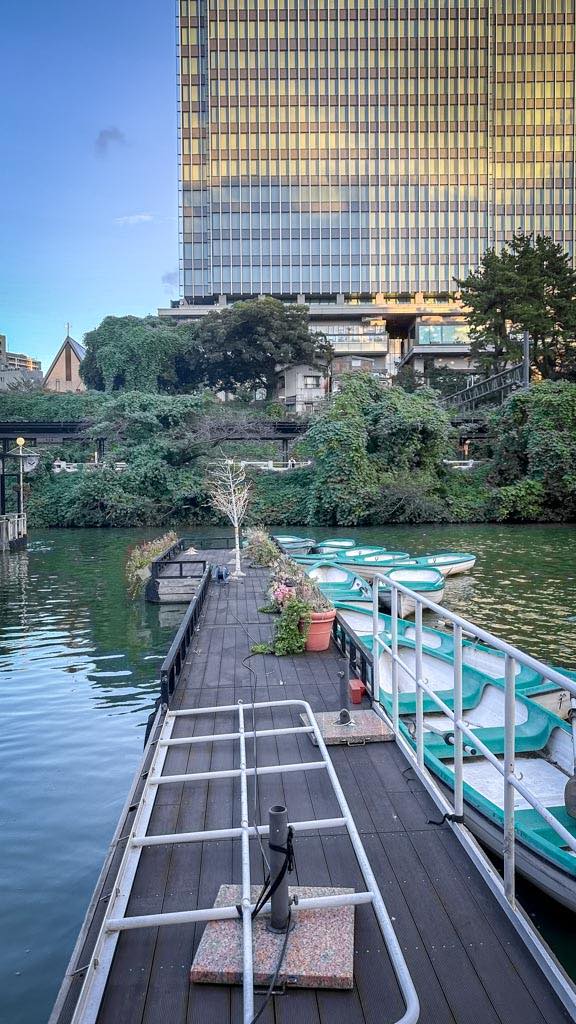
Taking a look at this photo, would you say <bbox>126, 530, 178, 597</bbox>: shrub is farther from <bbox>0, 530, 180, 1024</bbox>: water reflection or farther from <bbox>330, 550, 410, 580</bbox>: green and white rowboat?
<bbox>330, 550, 410, 580</bbox>: green and white rowboat

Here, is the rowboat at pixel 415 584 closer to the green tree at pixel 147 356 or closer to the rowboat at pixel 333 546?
the rowboat at pixel 333 546

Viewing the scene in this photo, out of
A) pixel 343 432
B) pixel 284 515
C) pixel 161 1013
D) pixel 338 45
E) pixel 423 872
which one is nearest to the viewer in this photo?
pixel 161 1013

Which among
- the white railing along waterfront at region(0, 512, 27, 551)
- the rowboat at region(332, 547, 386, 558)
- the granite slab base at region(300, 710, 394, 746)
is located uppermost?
the white railing along waterfront at region(0, 512, 27, 551)

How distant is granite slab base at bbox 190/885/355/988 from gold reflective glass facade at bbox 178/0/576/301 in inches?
3703

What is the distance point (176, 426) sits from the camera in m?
51.0

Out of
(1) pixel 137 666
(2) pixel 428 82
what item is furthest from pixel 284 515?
(2) pixel 428 82

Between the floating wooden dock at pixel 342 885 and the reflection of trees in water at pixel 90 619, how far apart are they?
19.1 feet

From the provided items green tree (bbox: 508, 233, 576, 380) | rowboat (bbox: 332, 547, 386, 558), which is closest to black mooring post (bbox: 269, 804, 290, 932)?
rowboat (bbox: 332, 547, 386, 558)

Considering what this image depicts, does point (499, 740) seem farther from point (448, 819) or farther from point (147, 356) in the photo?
point (147, 356)

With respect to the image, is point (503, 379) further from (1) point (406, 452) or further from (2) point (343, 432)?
(2) point (343, 432)

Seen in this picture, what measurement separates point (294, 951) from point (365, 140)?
343 feet

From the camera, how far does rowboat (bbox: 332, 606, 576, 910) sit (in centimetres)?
530

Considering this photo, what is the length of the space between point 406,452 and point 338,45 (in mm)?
75627

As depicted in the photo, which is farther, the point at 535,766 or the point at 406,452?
the point at 406,452
